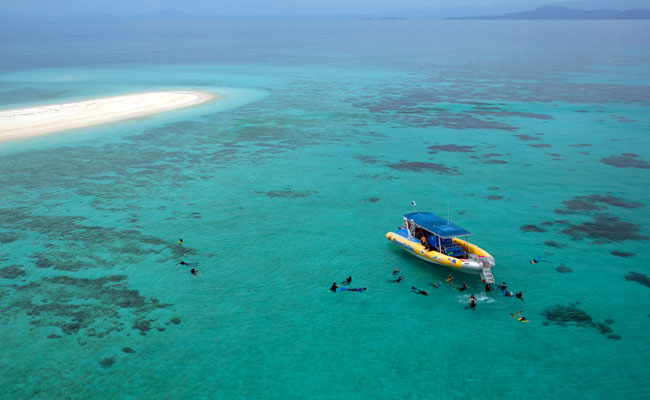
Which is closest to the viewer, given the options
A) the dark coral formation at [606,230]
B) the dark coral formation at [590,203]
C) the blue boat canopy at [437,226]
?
the blue boat canopy at [437,226]

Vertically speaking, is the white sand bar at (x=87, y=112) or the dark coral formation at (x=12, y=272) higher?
the white sand bar at (x=87, y=112)

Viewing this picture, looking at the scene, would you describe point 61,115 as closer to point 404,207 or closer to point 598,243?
point 404,207

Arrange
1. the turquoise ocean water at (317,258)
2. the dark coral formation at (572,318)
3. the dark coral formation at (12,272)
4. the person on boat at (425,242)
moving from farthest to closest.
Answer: the person on boat at (425,242), the dark coral formation at (12,272), the dark coral formation at (572,318), the turquoise ocean water at (317,258)

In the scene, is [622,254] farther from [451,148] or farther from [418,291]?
[451,148]

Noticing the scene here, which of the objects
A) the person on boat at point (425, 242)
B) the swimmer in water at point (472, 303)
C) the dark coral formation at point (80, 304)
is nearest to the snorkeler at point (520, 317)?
the swimmer in water at point (472, 303)

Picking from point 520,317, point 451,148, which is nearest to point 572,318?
point 520,317

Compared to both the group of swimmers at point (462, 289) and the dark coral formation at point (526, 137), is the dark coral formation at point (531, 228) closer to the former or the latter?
the group of swimmers at point (462, 289)
